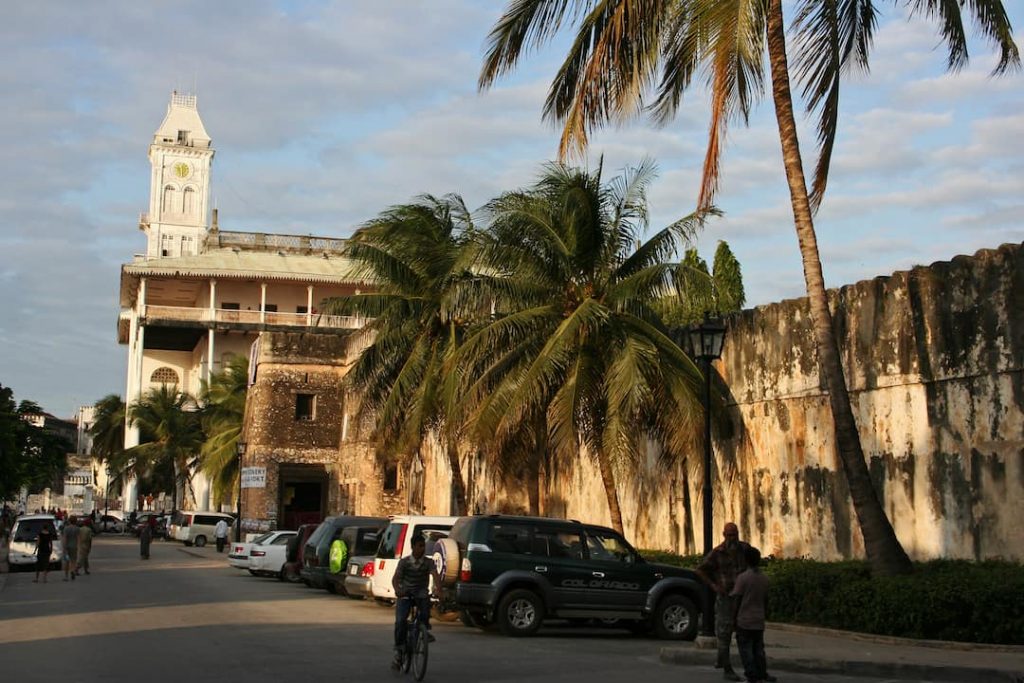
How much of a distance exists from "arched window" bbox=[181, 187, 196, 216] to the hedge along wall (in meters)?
92.4

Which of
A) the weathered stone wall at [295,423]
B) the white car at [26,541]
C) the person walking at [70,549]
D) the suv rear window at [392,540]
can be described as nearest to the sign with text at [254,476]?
the weathered stone wall at [295,423]

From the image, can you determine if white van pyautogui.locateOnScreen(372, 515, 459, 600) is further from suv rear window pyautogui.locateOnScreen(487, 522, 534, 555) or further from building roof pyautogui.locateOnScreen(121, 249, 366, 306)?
building roof pyautogui.locateOnScreen(121, 249, 366, 306)

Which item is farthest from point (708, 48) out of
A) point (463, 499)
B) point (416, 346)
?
point (463, 499)

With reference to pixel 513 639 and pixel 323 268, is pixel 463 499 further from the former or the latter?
pixel 323 268

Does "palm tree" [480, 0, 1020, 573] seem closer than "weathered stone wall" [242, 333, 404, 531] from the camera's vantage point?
Yes

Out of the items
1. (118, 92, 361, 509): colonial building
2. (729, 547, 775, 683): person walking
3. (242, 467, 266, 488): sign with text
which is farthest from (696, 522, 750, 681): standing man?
(118, 92, 361, 509): colonial building

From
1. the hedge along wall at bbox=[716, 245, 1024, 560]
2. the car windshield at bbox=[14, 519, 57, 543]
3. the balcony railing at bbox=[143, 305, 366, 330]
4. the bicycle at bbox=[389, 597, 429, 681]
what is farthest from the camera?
the balcony railing at bbox=[143, 305, 366, 330]

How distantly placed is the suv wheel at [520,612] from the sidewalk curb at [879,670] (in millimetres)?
3214

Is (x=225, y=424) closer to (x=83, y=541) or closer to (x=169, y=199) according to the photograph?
(x=83, y=541)

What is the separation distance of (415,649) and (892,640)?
692 cm

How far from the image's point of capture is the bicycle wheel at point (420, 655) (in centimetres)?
1212

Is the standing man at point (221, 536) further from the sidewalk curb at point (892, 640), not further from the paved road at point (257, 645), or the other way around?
the sidewalk curb at point (892, 640)

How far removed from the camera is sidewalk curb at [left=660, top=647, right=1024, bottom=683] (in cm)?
1299

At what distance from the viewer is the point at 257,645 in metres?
15.3
